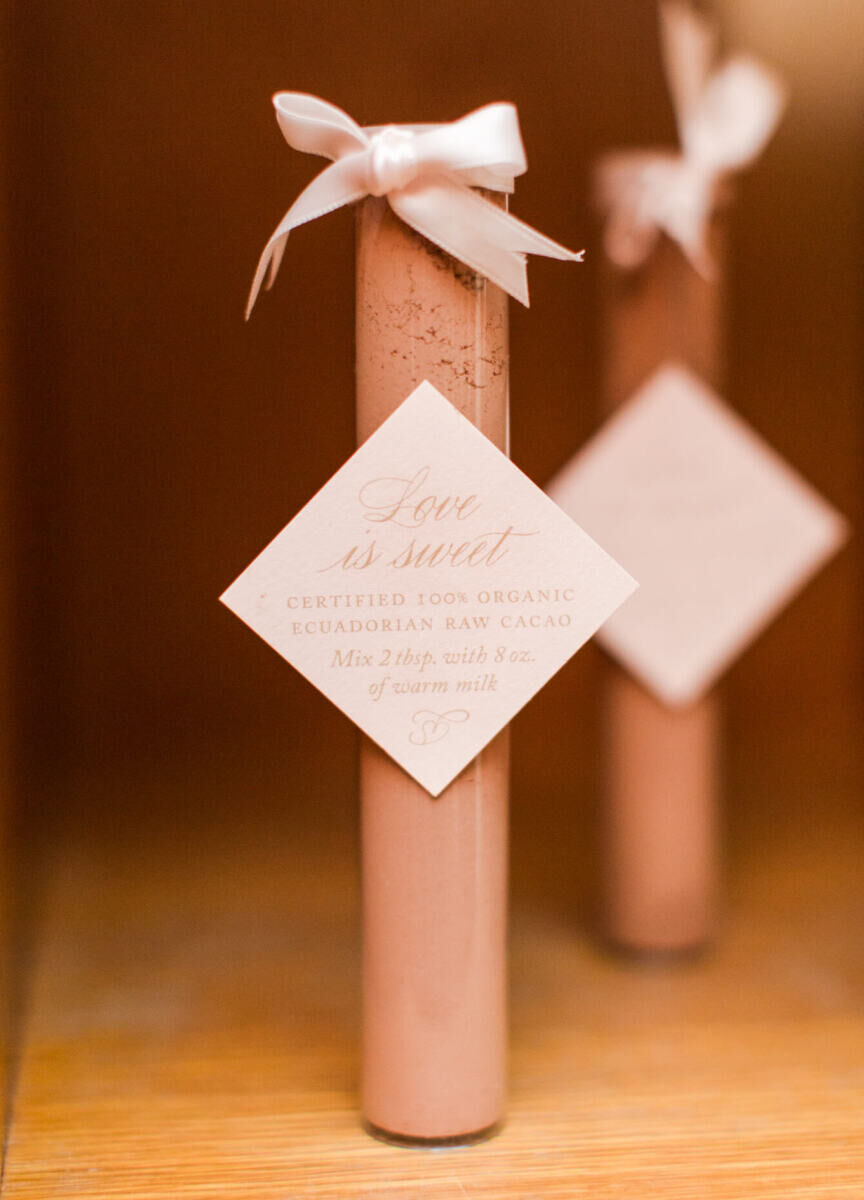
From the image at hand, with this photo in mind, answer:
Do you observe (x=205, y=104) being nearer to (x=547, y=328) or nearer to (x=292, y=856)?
(x=547, y=328)

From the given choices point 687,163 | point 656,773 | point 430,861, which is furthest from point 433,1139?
point 687,163

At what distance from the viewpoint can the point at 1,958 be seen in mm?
438

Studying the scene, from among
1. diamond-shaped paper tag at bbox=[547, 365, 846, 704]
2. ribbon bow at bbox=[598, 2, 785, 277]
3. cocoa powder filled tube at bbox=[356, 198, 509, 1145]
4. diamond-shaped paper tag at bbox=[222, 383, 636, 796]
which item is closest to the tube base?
cocoa powder filled tube at bbox=[356, 198, 509, 1145]

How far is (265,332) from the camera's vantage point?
822 mm

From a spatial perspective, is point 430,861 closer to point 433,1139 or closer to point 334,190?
point 433,1139

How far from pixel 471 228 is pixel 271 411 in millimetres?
456

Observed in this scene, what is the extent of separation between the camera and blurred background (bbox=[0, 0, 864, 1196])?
717mm

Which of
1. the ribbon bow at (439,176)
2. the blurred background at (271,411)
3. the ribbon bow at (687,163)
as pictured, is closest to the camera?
the ribbon bow at (439,176)

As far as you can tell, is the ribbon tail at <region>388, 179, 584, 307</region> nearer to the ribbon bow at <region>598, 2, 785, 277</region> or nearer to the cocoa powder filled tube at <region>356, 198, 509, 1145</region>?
the cocoa powder filled tube at <region>356, 198, 509, 1145</region>

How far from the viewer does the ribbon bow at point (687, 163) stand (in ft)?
1.97

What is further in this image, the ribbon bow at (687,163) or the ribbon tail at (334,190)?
the ribbon bow at (687,163)

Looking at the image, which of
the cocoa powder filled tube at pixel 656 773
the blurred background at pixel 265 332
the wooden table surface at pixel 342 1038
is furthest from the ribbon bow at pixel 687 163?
the wooden table surface at pixel 342 1038

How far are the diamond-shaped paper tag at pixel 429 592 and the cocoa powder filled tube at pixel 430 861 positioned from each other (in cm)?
1

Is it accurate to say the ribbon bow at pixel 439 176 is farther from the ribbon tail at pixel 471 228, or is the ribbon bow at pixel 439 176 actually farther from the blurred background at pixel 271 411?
the blurred background at pixel 271 411
